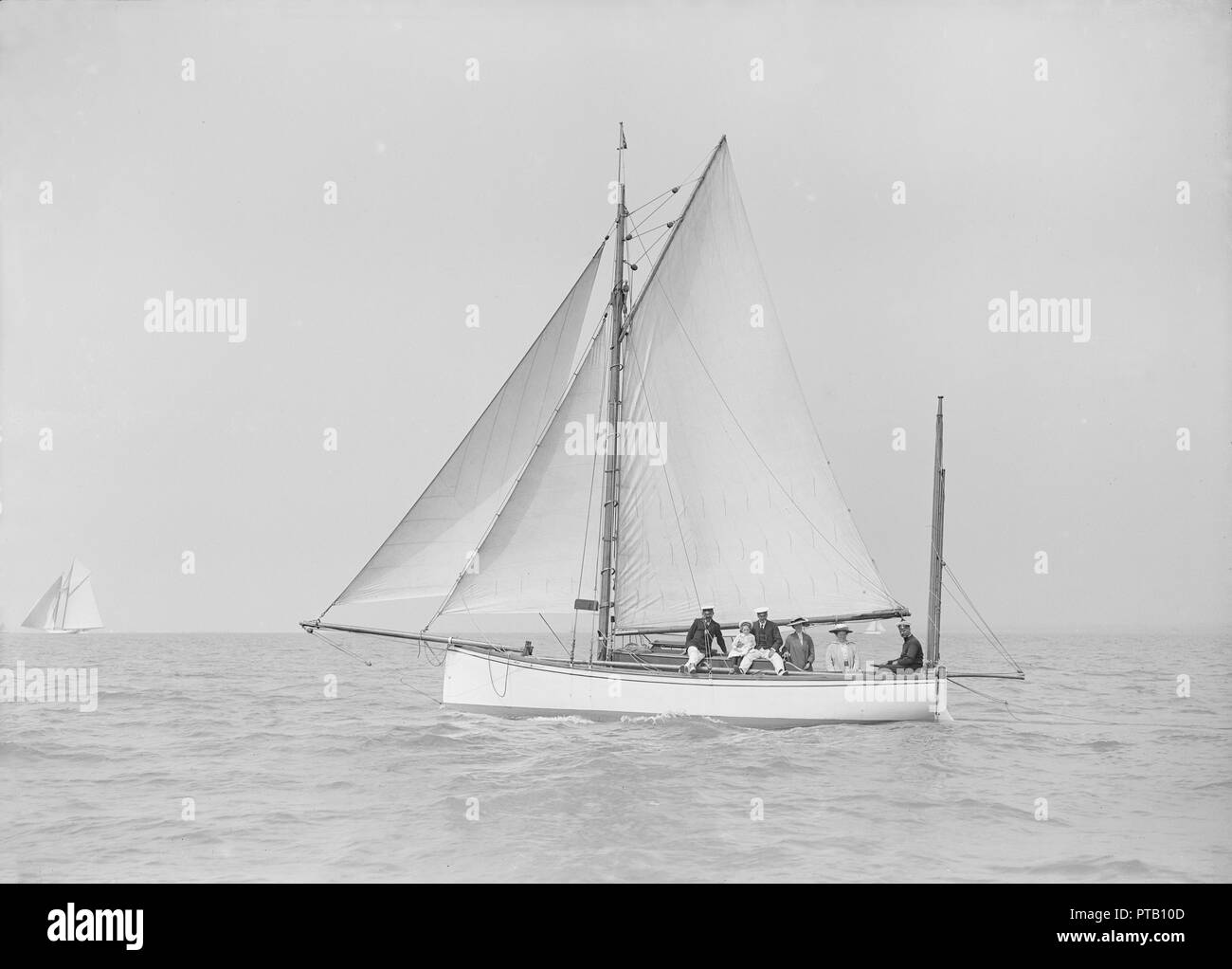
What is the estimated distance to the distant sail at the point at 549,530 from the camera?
24734 millimetres

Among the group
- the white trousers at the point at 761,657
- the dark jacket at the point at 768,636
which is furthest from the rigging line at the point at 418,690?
the white trousers at the point at 761,657

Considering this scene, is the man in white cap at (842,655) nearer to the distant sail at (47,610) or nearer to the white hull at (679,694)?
the white hull at (679,694)

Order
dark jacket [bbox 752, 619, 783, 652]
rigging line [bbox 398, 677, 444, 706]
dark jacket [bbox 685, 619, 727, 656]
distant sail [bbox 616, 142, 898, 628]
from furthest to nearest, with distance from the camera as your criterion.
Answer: rigging line [bbox 398, 677, 444, 706], distant sail [bbox 616, 142, 898, 628], dark jacket [bbox 752, 619, 783, 652], dark jacket [bbox 685, 619, 727, 656]

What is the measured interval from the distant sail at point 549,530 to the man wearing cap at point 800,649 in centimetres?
508

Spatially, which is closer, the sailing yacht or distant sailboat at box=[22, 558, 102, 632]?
the sailing yacht

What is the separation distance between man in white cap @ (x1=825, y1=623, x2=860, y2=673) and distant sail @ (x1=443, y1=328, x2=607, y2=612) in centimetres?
602

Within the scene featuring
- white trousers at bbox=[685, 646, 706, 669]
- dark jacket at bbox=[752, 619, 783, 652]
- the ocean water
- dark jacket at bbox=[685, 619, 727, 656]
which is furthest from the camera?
dark jacket at bbox=[752, 619, 783, 652]

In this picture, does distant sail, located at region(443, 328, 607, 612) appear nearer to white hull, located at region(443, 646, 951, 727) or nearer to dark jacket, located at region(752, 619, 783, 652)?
white hull, located at region(443, 646, 951, 727)

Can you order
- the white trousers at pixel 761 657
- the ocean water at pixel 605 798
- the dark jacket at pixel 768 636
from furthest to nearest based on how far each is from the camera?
the dark jacket at pixel 768 636 → the white trousers at pixel 761 657 → the ocean water at pixel 605 798

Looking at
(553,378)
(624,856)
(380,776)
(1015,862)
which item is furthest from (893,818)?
(553,378)

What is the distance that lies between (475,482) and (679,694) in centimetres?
670

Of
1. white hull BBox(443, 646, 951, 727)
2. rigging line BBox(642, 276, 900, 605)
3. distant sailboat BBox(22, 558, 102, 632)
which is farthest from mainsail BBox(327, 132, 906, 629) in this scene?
distant sailboat BBox(22, 558, 102, 632)

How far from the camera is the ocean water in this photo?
12609mm
